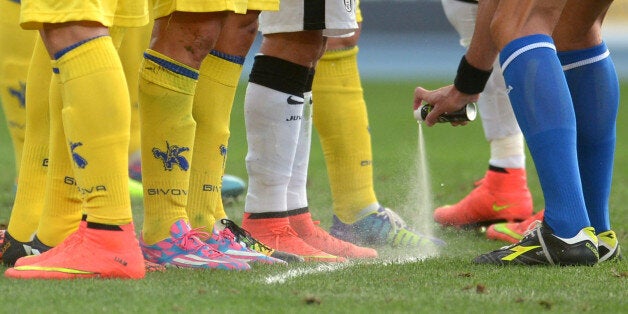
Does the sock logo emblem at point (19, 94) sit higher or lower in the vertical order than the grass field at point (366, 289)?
higher

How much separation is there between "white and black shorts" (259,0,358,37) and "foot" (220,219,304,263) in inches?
27.9

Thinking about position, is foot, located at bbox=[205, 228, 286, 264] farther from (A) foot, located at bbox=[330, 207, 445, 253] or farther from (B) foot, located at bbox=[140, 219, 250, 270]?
(A) foot, located at bbox=[330, 207, 445, 253]

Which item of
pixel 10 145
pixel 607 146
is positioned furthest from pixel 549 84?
pixel 10 145

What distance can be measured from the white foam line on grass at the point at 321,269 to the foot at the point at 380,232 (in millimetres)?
369

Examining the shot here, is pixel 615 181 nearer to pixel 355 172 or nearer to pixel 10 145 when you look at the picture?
pixel 355 172

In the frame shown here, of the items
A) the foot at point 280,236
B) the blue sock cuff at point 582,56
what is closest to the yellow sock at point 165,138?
the foot at point 280,236

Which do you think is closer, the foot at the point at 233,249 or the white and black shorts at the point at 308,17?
the foot at the point at 233,249

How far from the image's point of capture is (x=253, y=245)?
4.03 m

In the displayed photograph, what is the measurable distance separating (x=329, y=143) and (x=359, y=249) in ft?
1.99

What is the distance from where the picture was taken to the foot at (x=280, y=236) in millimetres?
4184

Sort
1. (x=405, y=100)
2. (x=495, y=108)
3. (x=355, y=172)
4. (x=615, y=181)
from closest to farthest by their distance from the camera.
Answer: (x=355, y=172) → (x=495, y=108) → (x=615, y=181) → (x=405, y=100)

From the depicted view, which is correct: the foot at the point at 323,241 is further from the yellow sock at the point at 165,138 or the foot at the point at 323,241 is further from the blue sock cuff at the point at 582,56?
the blue sock cuff at the point at 582,56

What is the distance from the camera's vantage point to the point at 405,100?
509 inches

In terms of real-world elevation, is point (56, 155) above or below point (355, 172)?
above
